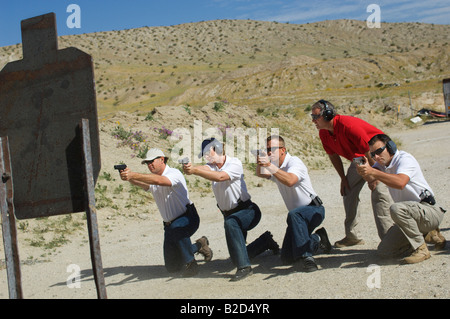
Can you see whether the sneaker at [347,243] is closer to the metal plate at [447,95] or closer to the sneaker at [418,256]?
the sneaker at [418,256]

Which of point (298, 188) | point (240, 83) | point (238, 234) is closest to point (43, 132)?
point (238, 234)

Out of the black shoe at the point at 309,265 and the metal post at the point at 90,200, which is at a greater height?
the metal post at the point at 90,200

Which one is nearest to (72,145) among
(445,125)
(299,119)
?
(299,119)

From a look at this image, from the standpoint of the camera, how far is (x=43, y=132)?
382cm

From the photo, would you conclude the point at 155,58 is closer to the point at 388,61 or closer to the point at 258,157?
the point at 388,61

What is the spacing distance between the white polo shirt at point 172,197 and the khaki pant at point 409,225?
7.68ft

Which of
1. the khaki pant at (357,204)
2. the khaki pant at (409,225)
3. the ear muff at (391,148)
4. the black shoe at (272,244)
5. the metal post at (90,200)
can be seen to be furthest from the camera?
the black shoe at (272,244)

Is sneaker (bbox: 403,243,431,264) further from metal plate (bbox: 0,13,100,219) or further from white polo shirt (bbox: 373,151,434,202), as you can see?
metal plate (bbox: 0,13,100,219)

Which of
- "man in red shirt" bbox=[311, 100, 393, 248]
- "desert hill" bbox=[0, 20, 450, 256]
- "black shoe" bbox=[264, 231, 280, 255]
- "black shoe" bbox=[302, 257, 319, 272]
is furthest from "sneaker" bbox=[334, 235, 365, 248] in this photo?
"desert hill" bbox=[0, 20, 450, 256]

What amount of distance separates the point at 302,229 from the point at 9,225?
10.2 feet

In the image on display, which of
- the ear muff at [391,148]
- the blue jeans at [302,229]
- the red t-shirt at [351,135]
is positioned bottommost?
the blue jeans at [302,229]

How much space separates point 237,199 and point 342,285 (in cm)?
162

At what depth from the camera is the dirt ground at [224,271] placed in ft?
15.9

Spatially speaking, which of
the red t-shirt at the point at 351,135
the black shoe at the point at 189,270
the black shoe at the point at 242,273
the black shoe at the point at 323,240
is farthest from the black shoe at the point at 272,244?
the red t-shirt at the point at 351,135
